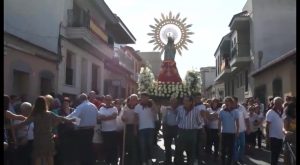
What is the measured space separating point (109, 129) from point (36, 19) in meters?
8.30

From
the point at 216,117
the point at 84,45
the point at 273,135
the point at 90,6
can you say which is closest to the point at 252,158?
the point at 216,117

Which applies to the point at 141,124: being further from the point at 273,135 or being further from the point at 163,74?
the point at 163,74

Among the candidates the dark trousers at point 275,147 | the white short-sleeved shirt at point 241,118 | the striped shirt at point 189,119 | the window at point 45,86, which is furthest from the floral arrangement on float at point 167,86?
the dark trousers at point 275,147

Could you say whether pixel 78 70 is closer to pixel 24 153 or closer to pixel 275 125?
pixel 24 153

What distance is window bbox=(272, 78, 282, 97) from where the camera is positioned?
20.9 m

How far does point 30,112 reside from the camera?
867 cm

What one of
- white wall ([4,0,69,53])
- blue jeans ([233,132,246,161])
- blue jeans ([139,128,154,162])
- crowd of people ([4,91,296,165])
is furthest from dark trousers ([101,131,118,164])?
white wall ([4,0,69,53])

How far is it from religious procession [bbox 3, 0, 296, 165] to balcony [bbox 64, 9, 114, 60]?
48 millimetres

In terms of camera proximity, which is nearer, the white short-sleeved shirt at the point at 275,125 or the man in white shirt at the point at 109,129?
the white short-sleeved shirt at the point at 275,125

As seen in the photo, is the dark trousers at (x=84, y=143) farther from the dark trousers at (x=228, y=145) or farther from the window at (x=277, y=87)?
the window at (x=277, y=87)

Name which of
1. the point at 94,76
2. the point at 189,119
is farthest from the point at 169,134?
the point at 94,76

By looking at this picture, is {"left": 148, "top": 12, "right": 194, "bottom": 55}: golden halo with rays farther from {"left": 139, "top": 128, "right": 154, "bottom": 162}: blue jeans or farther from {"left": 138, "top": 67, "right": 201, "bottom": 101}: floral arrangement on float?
{"left": 139, "top": 128, "right": 154, "bottom": 162}: blue jeans

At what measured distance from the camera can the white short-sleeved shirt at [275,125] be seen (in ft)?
30.8

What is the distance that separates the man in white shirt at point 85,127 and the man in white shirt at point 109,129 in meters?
0.89
